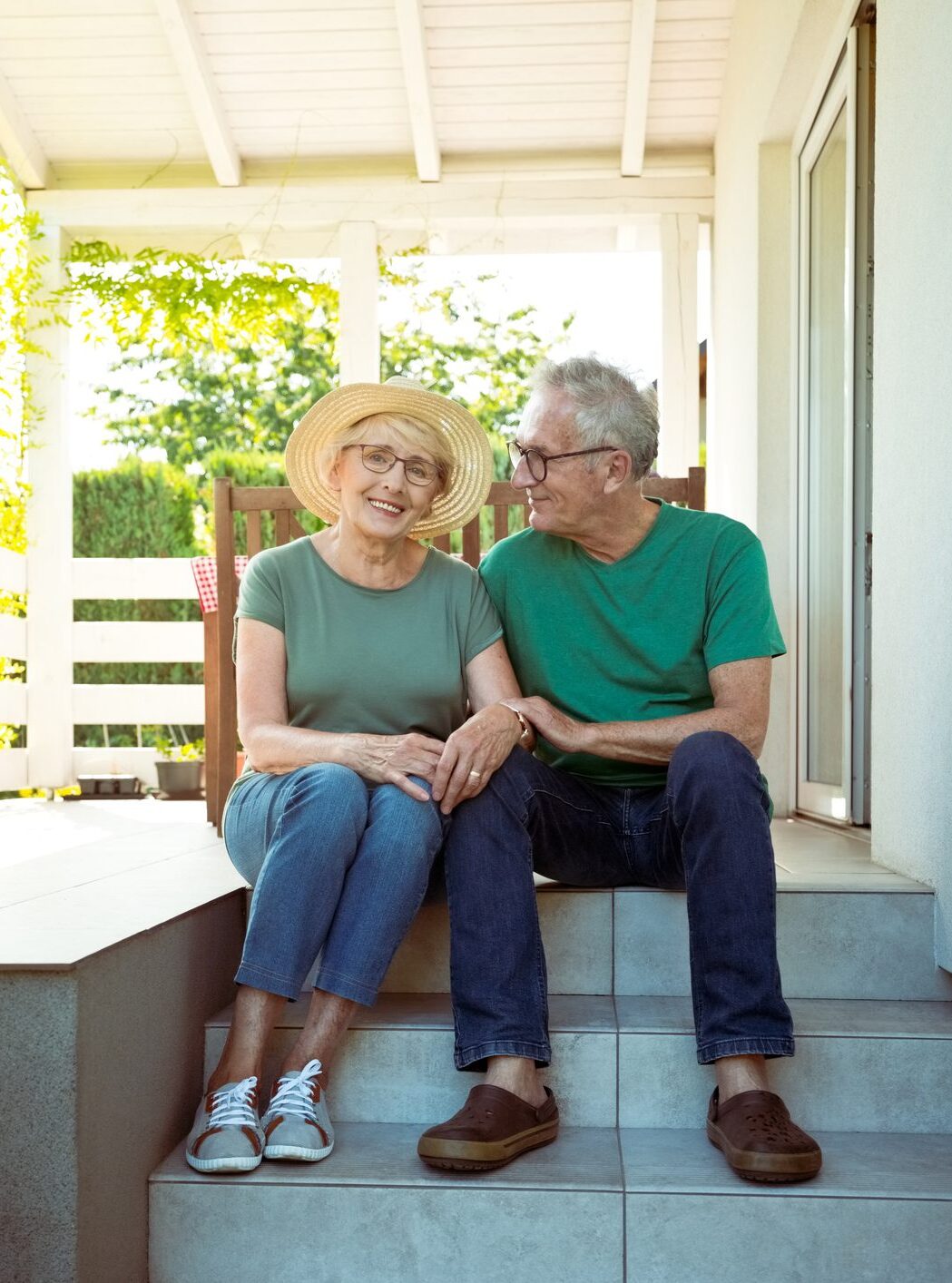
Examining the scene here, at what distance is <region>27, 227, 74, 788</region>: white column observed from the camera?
5.70 m

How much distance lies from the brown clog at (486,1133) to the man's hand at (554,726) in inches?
22.1

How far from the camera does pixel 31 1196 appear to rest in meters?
1.62

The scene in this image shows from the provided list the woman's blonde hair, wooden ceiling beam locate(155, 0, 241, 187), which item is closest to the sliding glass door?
the woman's blonde hair

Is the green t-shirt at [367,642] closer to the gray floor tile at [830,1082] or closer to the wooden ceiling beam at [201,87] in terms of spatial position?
the gray floor tile at [830,1082]

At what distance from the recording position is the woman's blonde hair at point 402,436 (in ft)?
7.70

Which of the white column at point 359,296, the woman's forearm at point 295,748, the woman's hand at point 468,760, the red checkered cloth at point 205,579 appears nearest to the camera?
the woman's hand at point 468,760

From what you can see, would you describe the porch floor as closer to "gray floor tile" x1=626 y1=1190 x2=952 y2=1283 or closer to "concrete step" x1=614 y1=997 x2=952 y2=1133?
"concrete step" x1=614 y1=997 x2=952 y2=1133

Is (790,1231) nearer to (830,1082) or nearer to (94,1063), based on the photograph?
(830,1082)

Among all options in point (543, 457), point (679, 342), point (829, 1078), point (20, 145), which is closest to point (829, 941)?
point (829, 1078)

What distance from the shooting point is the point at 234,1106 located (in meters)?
1.87

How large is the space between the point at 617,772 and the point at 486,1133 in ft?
2.29

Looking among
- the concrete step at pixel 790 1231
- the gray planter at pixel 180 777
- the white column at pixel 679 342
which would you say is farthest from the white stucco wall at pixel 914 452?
the gray planter at pixel 180 777

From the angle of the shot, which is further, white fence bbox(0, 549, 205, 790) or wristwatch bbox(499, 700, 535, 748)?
white fence bbox(0, 549, 205, 790)

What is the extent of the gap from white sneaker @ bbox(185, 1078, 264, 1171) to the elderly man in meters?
0.24
